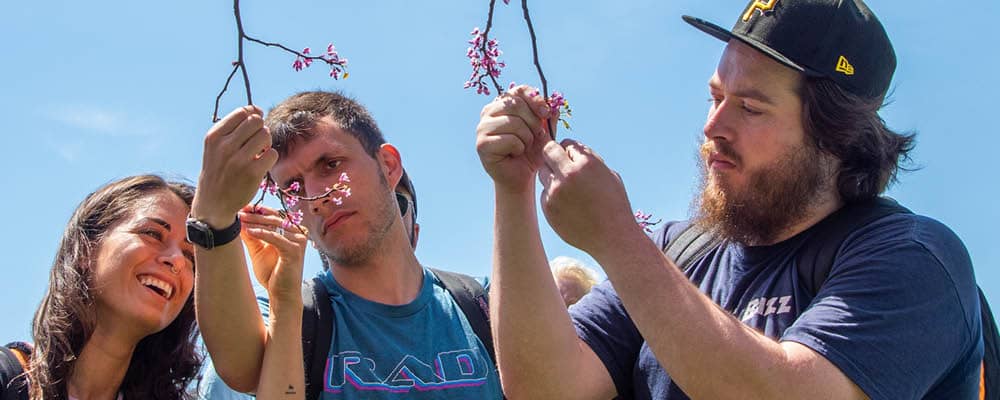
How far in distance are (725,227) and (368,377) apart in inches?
59.6

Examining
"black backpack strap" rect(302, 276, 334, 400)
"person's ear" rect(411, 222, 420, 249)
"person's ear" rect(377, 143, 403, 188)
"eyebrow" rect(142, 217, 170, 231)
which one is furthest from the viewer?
"person's ear" rect(411, 222, 420, 249)

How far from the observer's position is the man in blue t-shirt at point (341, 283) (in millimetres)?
3514

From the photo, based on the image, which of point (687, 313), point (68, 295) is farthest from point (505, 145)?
point (68, 295)

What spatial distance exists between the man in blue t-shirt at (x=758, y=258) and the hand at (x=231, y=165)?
79 centimetres

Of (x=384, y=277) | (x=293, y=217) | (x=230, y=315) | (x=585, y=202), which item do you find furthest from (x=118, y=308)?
(x=585, y=202)

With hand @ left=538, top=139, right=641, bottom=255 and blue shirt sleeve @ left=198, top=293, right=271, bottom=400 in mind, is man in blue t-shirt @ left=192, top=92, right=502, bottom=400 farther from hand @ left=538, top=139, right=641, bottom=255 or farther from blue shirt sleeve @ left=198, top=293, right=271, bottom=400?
hand @ left=538, top=139, right=641, bottom=255

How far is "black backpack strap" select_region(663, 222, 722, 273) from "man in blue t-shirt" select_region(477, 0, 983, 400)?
0.02 m

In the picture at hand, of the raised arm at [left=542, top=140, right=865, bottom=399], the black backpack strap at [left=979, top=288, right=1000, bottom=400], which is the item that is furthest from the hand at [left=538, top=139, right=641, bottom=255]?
the black backpack strap at [left=979, top=288, right=1000, bottom=400]

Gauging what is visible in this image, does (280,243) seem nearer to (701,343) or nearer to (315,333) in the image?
(315,333)

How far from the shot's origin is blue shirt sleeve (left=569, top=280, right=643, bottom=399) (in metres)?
3.30

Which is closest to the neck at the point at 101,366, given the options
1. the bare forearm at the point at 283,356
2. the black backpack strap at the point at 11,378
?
the black backpack strap at the point at 11,378

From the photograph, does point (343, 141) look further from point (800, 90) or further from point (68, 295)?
point (800, 90)

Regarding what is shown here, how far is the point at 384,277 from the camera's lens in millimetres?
4496

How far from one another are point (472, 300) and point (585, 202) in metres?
1.74
